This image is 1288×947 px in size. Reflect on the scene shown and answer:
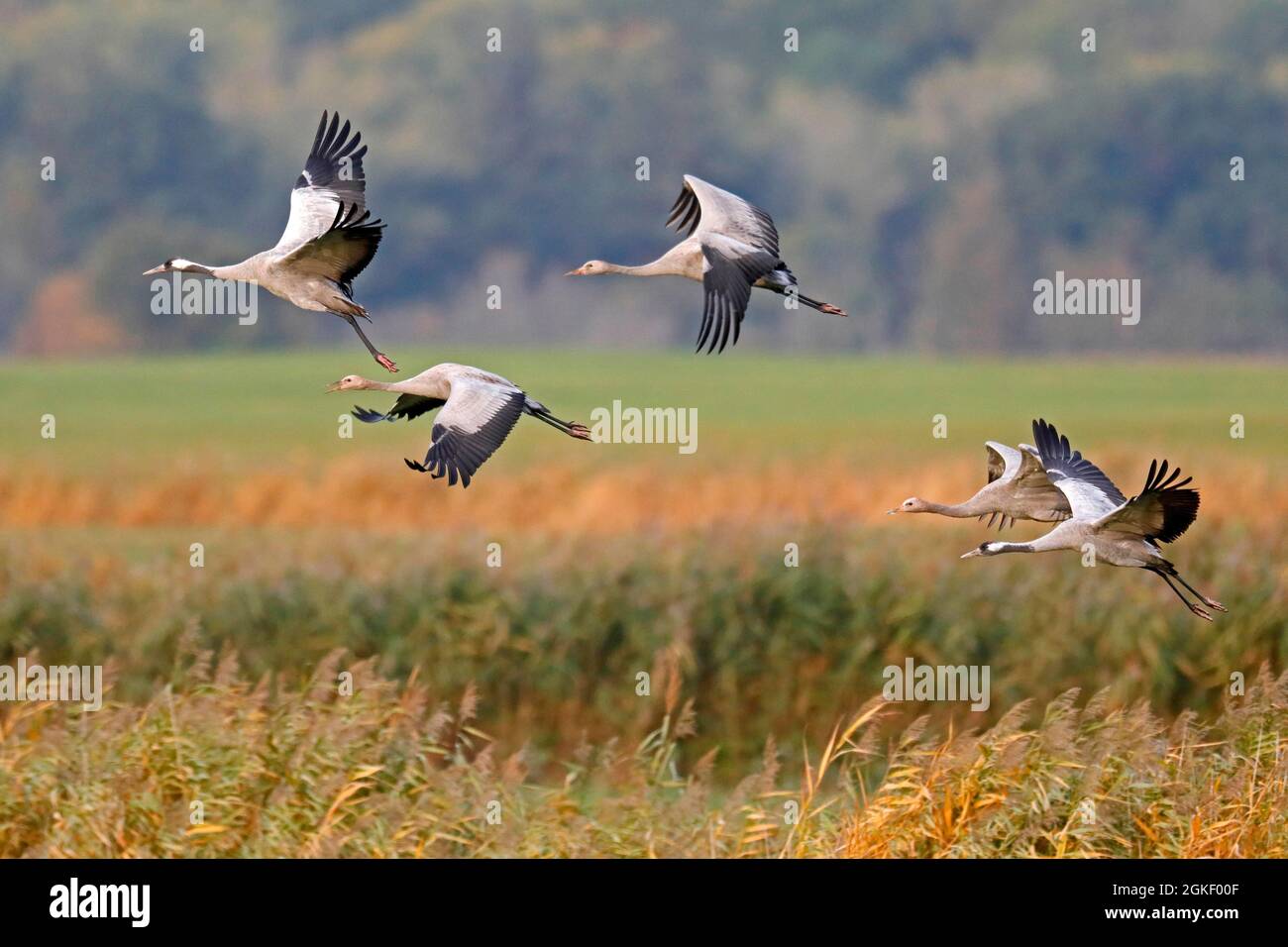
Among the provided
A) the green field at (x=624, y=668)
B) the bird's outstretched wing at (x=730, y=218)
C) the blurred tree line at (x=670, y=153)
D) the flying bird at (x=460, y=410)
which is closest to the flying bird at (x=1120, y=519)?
the bird's outstretched wing at (x=730, y=218)

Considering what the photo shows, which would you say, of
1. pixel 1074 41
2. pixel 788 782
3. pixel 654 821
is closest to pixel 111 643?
pixel 788 782

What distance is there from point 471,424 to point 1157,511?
2149mm

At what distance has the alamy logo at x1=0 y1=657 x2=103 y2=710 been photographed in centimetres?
1440

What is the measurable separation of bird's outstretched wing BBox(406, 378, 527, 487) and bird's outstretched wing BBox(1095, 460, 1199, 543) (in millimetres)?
1896

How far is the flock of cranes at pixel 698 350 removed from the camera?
568 cm

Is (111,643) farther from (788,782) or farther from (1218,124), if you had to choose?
(1218,124)

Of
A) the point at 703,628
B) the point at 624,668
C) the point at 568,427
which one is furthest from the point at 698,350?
the point at 703,628

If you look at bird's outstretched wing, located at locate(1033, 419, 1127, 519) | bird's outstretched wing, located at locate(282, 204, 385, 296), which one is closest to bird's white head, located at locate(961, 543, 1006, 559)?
bird's outstretched wing, located at locate(1033, 419, 1127, 519)

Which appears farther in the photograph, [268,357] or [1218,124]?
[1218,124]

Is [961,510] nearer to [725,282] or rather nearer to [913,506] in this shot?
Answer: [913,506]

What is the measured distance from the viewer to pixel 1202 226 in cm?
8844

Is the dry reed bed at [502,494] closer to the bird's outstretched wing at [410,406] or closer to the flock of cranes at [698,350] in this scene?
the flock of cranes at [698,350]

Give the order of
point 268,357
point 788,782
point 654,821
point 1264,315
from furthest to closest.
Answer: point 1264,315 < point 268,357 < point 788,782 < point 654,821

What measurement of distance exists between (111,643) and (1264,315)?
73.1 metres
